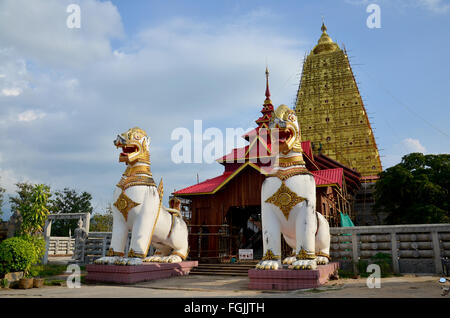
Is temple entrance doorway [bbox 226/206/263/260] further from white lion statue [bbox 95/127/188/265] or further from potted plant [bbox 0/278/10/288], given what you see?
potted plant [bbox 0/278/10/288]

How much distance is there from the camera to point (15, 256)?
6309 mm

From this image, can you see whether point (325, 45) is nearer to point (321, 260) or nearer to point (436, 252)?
point (436, 252)

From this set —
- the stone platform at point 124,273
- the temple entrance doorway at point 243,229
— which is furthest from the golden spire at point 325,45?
the stone platform at point 124,273

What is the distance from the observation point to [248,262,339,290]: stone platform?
5758 mm

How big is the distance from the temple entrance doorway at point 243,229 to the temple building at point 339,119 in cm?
638

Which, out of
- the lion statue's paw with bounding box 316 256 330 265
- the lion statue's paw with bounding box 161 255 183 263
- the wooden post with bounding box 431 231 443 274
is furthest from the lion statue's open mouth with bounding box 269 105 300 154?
the wooden post with bounding box 431 231 443 274

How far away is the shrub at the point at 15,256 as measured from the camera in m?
6.24

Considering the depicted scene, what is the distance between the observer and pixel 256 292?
571 cm

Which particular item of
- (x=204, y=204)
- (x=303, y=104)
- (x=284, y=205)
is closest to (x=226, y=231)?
(x=204, y=204)

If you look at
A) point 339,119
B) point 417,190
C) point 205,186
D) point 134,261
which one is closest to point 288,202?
point 134,261

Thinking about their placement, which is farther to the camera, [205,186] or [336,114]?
[336,114]

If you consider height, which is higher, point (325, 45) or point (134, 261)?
point (325, 45)

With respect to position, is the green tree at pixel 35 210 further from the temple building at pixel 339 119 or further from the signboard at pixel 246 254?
the temple building at pixel 339 119

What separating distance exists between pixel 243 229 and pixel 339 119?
13541 mm
